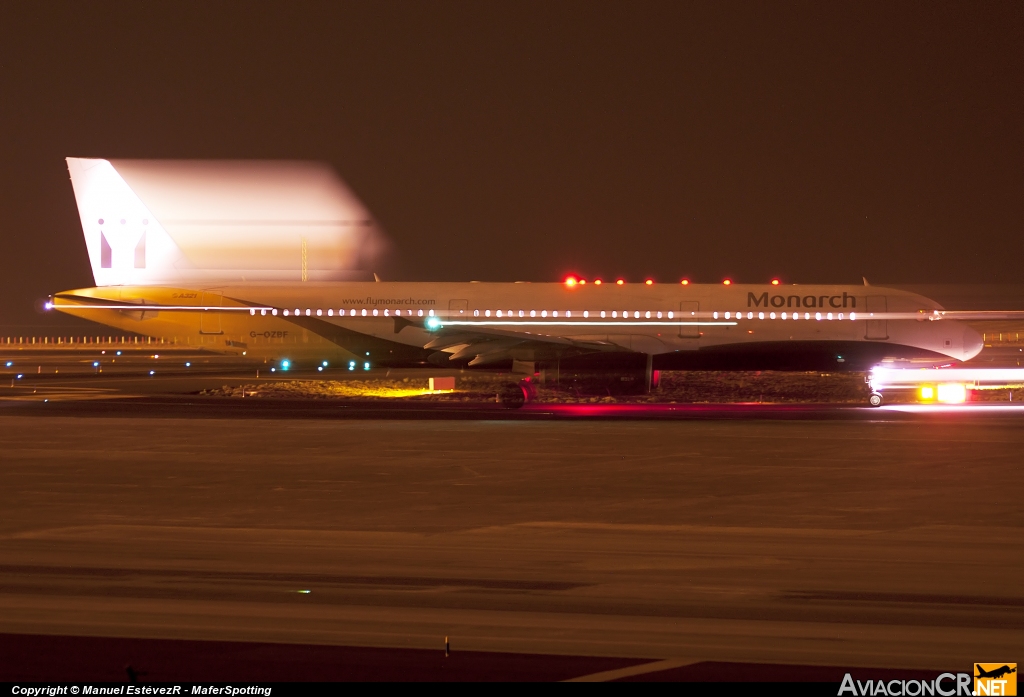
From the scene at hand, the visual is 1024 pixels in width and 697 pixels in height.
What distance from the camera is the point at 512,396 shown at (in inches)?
1268

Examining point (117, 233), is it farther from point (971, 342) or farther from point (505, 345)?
point (971, 342)

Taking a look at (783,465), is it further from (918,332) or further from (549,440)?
(918,332)

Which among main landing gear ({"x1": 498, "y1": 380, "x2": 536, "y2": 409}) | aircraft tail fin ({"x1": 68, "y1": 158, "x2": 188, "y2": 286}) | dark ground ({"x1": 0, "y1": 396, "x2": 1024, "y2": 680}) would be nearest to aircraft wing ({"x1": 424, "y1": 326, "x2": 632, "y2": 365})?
main landing gear ({"x1": 498, "y1": 380, "x2": 536, "y2": 409})

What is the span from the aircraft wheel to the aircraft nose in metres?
16.8

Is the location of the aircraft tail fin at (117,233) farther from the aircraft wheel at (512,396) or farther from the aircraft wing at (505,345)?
the aircraft wheel at (512,396)

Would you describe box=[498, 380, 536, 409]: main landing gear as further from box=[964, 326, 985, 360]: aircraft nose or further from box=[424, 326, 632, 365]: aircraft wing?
A: box=[964, 326, 985, 360]: aircraft nose

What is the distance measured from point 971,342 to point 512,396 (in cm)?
1742

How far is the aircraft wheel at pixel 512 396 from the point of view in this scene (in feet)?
105

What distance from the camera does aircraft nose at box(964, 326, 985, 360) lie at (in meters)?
37.8

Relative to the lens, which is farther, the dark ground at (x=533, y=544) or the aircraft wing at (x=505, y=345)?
the aircraft wing at (x=505, y=345)

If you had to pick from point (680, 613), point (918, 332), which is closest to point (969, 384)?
point (918, 332)

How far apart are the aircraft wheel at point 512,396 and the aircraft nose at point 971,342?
16.8 m

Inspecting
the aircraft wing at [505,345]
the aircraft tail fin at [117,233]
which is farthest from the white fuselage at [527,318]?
the aircraft tail fin at [117,233]

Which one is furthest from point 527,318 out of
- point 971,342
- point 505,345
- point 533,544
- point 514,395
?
point 533,544
